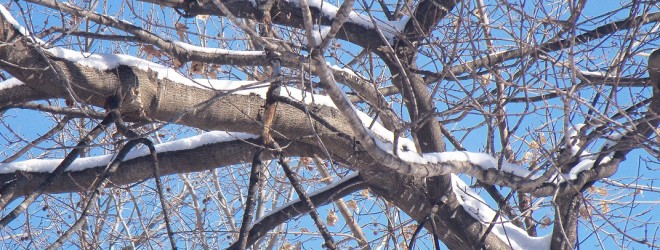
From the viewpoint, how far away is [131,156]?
4688mm

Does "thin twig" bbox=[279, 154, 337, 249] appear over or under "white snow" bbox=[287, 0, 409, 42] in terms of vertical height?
under

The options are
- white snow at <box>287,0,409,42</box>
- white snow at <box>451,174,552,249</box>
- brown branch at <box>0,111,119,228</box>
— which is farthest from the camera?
white snow at <box>451,174,552,249</box>

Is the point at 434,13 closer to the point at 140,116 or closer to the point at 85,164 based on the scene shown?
the point at 140,116

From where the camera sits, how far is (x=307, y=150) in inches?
180

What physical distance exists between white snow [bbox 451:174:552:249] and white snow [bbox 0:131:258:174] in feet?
4.55

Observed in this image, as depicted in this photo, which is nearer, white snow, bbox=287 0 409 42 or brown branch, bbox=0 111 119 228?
brown branch, bbox=0 111 119 228

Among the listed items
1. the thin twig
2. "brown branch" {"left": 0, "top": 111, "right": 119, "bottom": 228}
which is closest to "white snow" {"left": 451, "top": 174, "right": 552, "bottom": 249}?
the thin twig

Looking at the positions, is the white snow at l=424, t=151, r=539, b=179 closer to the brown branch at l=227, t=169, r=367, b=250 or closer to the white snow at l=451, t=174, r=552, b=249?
the white snow at l=451, t=174, r=552, b=249

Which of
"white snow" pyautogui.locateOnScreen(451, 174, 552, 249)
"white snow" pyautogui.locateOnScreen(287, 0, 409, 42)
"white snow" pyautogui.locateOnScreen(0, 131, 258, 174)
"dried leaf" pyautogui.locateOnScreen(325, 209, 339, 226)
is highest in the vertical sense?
"dried leaf" pyautogui.locateOnScreen(325, 209, 339, 226)

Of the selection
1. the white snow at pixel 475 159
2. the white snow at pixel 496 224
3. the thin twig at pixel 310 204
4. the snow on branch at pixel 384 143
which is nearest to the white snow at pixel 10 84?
the snow on branch at pixel 384 143

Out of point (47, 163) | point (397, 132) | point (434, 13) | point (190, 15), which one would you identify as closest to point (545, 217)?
point (434, 13)

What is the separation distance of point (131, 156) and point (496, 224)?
2.37 metres

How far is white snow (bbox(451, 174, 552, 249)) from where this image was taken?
183 inches

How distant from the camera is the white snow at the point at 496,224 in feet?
15.2
